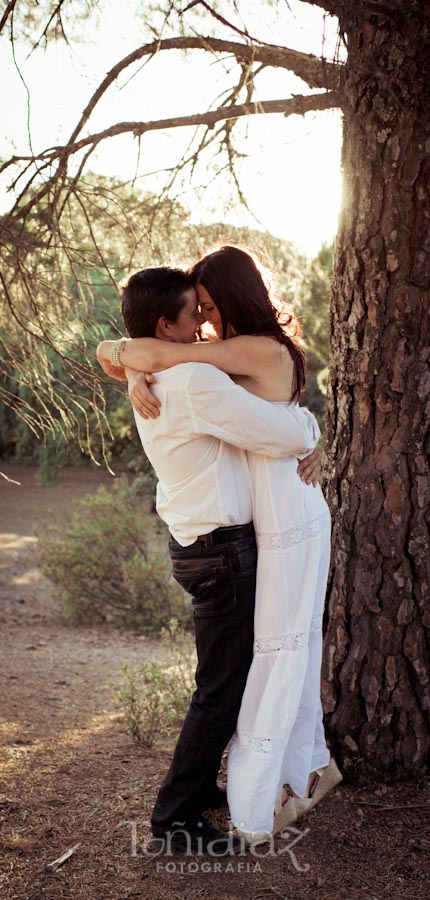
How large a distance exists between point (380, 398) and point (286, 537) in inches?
26.9

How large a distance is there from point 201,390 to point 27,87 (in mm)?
1303

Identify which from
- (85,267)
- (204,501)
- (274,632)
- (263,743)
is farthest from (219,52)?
(263,743)

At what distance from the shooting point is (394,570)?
300 centimetres

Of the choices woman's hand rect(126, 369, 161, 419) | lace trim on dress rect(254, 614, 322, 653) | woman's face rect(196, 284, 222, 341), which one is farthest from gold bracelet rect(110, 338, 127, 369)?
lace trim on dress rect(254, 614, 322, 653)

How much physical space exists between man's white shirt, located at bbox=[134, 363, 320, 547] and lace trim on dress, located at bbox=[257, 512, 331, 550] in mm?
79

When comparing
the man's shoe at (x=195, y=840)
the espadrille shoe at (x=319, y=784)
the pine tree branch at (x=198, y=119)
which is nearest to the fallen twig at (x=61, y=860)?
the man's shoe at (x=195, y=840)

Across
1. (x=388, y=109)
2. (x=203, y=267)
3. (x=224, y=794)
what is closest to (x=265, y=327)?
(x=203, y=267)

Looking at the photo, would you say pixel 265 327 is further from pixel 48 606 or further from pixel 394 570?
pixel 48 606

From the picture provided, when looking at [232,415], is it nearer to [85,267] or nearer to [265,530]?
[265,530]

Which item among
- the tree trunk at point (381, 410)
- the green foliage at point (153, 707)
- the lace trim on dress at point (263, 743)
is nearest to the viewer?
the lace trim on dress at point (263, 743)

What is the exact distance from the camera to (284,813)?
2791mm

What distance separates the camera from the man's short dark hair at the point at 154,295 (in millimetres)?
2520

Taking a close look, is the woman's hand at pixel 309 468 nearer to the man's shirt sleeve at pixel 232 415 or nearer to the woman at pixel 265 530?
the woman at pixel 265 530

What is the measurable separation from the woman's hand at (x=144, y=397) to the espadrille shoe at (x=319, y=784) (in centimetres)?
138
